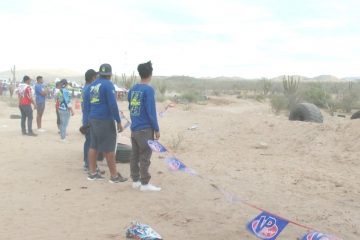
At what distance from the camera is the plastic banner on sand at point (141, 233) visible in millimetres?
5223

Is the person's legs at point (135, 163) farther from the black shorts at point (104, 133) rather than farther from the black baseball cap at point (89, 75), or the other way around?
the black baseball cap at point (89, 75)

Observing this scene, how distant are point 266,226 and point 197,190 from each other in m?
3.13

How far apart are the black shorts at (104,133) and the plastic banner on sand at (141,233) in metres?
2.34

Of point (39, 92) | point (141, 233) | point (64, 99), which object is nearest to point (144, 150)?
point (141, 233)

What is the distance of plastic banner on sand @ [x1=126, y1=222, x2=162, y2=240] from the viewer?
5223 millimetres

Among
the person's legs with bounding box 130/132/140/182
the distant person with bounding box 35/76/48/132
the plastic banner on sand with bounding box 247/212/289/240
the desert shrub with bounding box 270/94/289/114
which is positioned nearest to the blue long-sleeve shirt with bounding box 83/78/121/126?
the person's legs with bounding box 130/132/140/182

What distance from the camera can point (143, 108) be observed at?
23.4 feet

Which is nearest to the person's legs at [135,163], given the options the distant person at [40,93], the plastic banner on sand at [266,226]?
the plastic banner on sand at [266,226]

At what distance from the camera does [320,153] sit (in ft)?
36.9

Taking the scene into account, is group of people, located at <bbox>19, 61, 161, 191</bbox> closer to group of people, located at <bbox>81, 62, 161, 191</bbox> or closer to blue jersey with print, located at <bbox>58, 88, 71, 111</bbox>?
group of people, located at <bbox>81, 62, 161, 191</bbox>

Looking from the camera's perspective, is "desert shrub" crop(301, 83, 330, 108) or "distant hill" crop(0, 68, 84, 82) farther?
"distant hill" crop(0, 68, 84, 82)

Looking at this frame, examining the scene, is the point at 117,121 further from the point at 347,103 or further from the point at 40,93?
the point at 347,103

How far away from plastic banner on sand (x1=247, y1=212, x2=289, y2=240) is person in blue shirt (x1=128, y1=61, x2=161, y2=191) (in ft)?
9.79

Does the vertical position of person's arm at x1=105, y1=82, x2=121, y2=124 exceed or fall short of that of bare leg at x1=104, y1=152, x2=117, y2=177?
it exceeds it
